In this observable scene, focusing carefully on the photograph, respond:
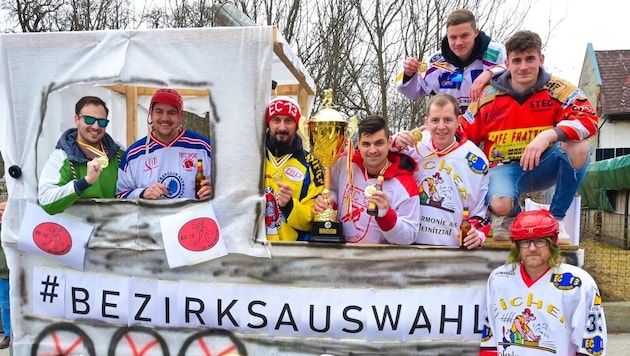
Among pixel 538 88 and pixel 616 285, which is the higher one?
pixel 538 88

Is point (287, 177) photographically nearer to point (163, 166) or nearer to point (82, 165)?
point (163, 166)

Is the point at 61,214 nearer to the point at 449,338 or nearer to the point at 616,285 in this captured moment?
the point at 449,338

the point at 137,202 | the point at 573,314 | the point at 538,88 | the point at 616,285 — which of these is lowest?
the point at 616,285

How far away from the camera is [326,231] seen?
2.98m

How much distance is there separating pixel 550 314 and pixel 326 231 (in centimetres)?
121

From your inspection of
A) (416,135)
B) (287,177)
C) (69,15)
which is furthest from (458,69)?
(69,15)

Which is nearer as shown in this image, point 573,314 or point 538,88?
point 573,314

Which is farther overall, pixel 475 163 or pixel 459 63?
pixel 459 63

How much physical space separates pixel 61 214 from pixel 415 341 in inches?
87.4

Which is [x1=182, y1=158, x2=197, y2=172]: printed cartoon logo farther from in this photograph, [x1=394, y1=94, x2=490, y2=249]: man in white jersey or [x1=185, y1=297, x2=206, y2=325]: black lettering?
[x1=394, y1=94, x2=490, y2=249]: man in white jersey

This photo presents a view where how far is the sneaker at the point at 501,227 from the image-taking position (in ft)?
10.3

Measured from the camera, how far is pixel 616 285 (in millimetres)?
6957

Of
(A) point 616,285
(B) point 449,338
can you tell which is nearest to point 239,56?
(B) point 449,338

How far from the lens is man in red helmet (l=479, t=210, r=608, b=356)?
8.24 ft
